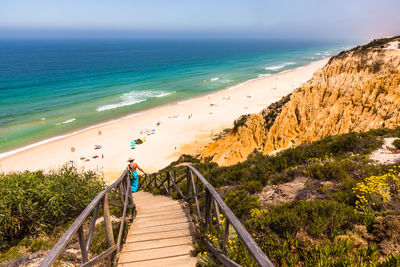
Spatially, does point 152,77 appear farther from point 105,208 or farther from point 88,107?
point 105,208

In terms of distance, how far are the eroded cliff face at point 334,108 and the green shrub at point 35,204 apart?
11.6 meters

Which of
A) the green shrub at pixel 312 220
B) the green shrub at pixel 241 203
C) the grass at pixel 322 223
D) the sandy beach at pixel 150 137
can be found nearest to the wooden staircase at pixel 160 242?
the grass at pixel 322 223

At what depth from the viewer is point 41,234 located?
19.0 ft

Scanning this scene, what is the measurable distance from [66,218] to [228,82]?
5939 cm

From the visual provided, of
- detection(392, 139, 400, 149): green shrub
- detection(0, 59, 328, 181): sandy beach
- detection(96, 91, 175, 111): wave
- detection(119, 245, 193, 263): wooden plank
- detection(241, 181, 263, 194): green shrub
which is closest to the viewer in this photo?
detection(119, 245, 193, 263): wooden plank

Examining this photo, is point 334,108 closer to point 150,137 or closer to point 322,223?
point 322,223

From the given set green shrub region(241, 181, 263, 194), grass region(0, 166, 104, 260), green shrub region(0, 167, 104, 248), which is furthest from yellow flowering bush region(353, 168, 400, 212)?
green shrub region(0, 167, 104, 248)

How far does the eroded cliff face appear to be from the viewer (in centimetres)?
1396

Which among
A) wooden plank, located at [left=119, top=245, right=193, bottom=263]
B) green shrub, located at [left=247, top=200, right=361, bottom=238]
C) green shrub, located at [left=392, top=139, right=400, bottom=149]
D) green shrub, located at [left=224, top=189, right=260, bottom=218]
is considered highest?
green shrub, located at [left=247, top=200, right=361, bottom=238]

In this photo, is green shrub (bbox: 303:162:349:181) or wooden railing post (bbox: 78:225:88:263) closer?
wooden railing post (bbox: 78:225:88:263)

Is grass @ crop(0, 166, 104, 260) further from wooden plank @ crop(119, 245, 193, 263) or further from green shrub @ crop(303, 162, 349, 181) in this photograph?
green shrub @ crop(303, 162, 349, 181)

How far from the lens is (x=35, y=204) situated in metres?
5.89

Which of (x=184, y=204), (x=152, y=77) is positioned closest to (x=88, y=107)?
(x=152, y=77)

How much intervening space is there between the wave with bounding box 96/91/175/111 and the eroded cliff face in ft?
99.9
